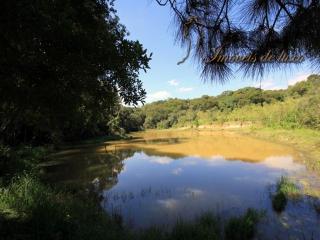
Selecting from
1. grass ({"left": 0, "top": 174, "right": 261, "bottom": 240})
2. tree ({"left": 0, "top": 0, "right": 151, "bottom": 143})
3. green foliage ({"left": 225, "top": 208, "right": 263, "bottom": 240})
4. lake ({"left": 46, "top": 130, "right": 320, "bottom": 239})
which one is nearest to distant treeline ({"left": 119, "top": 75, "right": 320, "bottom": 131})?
lake ({"left": 46, "top": 130, "right": 320, "bottom": 239})

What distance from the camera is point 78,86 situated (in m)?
4.53

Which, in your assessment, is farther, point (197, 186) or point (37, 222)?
point (197, 186)

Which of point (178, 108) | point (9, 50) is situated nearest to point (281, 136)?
point (9, 50)

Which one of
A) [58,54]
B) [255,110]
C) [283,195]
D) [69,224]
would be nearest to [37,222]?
[69,224]

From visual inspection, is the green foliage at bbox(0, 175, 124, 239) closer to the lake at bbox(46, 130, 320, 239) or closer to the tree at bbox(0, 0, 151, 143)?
the tree at bbox(0, 0, 151, 143)

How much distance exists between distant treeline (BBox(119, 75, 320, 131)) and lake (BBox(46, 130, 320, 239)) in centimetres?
517

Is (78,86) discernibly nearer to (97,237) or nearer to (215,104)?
(97,237)

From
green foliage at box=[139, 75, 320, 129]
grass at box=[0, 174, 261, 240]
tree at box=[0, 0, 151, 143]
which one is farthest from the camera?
green foliage at box=[139, 75, 320, 129]

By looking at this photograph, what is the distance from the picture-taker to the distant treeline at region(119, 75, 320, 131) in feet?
115

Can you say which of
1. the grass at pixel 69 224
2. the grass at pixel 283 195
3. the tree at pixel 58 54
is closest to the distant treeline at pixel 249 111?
the grass at pixel 283 195

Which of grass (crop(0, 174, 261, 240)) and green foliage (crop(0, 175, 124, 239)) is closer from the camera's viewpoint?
green foliage (crop(0, 175, 124, 239))

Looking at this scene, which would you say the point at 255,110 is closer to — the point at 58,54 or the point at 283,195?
the point at 283,195

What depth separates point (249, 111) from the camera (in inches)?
2304

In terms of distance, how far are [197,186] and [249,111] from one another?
1849 inches
